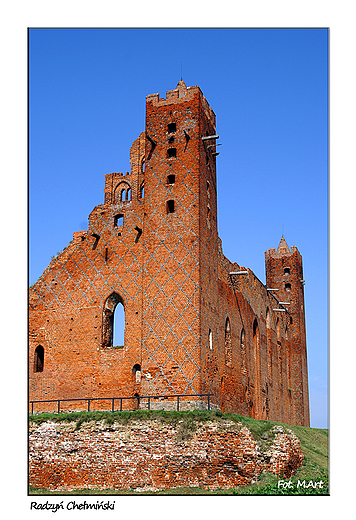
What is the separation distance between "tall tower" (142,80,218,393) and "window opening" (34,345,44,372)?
4948 mm

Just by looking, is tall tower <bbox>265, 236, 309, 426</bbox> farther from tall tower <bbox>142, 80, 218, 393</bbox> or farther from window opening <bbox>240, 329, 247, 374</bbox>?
tall tower <bbox>142, 80, 218, 393</bbox>

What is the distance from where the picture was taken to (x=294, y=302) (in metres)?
38.6

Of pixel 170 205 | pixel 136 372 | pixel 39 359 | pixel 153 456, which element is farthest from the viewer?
pixel 39 359

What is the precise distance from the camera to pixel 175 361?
18406 millimetres

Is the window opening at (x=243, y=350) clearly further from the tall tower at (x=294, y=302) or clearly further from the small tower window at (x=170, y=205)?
the tall tower at (x=294, y=302)

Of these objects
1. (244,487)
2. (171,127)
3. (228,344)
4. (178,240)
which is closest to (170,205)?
(178,240)

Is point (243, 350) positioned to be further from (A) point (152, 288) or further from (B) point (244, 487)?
(B) point (244, 487)

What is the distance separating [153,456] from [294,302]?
80.7 ft

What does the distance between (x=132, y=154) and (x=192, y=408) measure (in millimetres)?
10864

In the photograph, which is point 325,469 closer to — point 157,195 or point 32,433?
point 32,433

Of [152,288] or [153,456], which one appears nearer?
[153,456]

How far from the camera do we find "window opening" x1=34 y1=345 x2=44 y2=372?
2181 centimetres

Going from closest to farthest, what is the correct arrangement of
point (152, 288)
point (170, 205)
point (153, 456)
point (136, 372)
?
point (153, 456)
point (152, 288)
point (136, 372)
point (170, 205)

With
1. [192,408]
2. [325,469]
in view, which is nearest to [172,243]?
[192,408]
